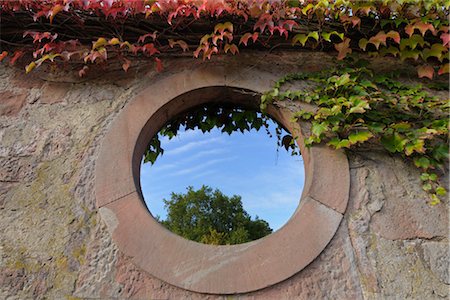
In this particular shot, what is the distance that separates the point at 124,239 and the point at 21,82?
126cm

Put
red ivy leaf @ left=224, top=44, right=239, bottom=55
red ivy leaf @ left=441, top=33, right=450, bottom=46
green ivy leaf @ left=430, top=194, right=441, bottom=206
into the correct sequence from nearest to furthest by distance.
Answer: green ivy leaf @ left=430, top=194, right=441, bottom=206 → red ivy leaf @ left=441, top=33, right=450, bottom=46 → red ivy leaf @ left=224, top=44, right=239, bottom=55

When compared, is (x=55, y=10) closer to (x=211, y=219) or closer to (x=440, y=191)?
(x=211, y=219)

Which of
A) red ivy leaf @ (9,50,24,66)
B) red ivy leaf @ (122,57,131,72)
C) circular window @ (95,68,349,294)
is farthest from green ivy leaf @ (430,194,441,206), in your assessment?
red ivy leaf @ (9,50,24,66)

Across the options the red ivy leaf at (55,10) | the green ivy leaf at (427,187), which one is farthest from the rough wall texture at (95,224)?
the red ivy leaf at (55,10)

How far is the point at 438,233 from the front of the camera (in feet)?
6.36

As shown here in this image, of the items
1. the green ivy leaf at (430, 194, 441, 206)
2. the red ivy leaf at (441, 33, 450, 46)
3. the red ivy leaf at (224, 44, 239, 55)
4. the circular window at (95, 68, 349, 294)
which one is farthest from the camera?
the red ivy leaf at (224, 44, 239, 55)

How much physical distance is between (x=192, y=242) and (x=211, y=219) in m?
0.44

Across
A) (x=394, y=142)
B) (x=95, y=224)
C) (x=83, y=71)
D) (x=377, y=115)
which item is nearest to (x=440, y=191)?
(x=394, y=142)

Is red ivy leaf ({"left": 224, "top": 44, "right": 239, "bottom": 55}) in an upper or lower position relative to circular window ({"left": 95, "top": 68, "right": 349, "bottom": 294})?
upper

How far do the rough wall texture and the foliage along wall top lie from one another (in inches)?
9.4

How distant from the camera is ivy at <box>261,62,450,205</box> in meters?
2.05

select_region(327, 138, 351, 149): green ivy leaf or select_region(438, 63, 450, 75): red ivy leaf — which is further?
select_region(438, 63, 450, 75): red ivy leaf

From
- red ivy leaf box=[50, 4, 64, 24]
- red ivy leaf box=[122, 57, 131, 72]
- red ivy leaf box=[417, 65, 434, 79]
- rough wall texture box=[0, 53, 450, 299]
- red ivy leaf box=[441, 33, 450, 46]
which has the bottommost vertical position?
rough wall texture box=[0, 53, 450, 299]

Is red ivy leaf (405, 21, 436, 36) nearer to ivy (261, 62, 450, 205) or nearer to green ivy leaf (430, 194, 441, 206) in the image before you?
ivy (261, 62, 450, 205)
